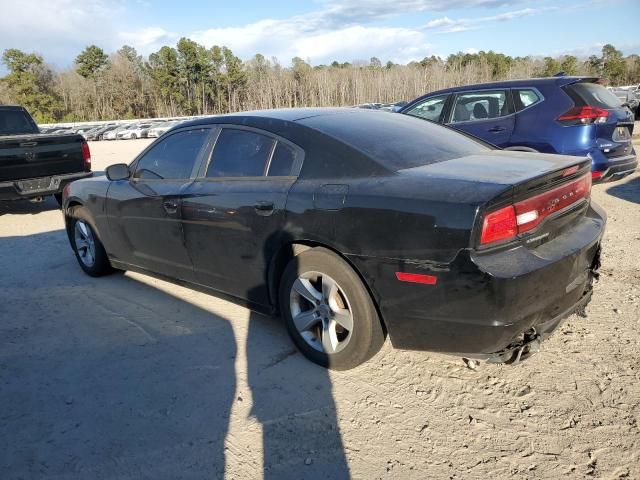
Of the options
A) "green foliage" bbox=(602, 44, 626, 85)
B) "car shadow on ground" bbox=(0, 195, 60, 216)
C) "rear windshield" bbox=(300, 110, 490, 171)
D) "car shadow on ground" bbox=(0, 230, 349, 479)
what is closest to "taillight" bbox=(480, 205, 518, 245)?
"rear windshield" bbox=(300, 110, 490, 171)

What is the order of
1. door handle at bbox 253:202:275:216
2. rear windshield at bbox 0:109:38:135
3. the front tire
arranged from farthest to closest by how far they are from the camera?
rear windshield at bbox 0:109:38:135 → door handle at bbox 253:202:275:216 → the front tire

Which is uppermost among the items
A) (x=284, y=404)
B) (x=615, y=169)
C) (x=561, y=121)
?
(x=561, y=121)

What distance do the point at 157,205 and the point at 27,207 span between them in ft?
23.2

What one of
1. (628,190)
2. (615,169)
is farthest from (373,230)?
(628,190)

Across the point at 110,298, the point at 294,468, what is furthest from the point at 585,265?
the point at 110,298

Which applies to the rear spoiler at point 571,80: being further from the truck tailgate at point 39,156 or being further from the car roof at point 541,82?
the truck tailgate at point 39,156

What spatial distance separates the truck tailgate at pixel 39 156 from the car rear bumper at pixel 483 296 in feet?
22.6

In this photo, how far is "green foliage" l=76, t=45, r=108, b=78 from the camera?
80188 millimetres

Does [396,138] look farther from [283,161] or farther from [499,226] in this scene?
[499,226]

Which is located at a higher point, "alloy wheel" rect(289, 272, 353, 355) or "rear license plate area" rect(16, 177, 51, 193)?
"rear license plate area" rect(16, 177, 51, 193)

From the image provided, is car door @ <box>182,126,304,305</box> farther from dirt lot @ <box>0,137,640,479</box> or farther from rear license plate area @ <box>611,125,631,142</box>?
rear license plate area @ <box>611,125,631,142</box>

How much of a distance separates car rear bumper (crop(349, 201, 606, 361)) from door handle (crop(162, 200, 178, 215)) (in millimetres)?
1728

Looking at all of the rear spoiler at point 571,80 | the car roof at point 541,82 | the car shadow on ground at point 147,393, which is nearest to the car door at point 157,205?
the car shadow on ground at point 147,393

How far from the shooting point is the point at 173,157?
4223mm
